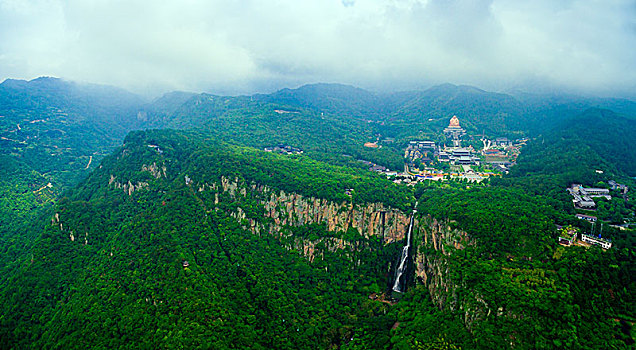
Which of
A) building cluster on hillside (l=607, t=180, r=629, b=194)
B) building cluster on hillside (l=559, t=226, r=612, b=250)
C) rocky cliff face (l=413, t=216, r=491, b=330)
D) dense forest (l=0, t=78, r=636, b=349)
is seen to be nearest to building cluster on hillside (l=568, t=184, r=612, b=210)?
dense forest (l=0, t=78, r=636, b=349)

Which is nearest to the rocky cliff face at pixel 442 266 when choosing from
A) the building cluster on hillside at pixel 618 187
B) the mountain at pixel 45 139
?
A: the building cluster on hillside at pixel 618 187

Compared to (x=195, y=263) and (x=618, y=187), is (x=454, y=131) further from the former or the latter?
(x=195, y=263)

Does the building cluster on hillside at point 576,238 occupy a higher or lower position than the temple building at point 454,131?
lower

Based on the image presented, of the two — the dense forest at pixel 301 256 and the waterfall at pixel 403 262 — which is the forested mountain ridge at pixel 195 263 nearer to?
the dense forest at pixel 301 256

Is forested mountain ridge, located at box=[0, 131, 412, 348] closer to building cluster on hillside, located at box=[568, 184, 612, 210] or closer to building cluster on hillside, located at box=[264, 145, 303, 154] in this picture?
building cluster on hillside, located at box=[568, 184, 612, 210]

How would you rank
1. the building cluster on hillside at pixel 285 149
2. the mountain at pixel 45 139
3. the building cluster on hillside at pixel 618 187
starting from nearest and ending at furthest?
the building cluster on hillside at pixel 618 187 < the mountain at pixel 45 139 < the building cluster on hillside at pixel 285 149

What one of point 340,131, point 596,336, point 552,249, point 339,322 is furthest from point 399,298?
point 340,131

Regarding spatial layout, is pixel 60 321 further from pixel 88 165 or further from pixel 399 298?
pixel 88 165
